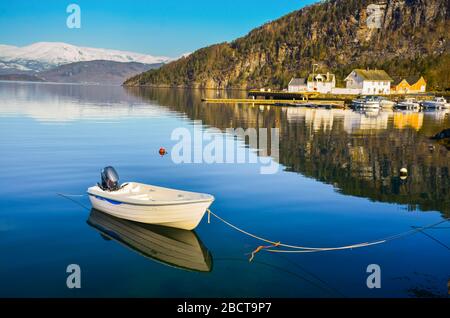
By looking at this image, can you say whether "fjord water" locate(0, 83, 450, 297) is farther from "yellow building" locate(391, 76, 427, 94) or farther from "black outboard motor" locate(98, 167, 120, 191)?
"yellow building" locate(391, 76, 427, 94)

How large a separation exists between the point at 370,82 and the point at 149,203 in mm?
163332

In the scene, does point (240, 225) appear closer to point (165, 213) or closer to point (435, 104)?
point (165, 213)

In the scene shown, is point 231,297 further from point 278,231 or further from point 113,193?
point 113,193

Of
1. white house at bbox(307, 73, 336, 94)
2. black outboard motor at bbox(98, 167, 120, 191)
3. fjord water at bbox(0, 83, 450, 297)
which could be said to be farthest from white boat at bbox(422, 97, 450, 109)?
black outboard motor at bbox(98, 167, 120, 191)

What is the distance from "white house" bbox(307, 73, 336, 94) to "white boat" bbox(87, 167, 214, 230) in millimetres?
161479

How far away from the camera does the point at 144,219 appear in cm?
2194

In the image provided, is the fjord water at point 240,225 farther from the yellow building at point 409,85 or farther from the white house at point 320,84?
the yellow building at point 409,85

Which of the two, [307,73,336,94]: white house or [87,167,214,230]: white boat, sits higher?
[307,73,336,94]: white house

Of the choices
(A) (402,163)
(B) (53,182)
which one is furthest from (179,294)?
(A) (402,163)

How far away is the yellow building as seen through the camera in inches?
6949

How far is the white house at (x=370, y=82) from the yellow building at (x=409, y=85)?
449 centimetres

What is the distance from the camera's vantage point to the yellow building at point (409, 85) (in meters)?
176

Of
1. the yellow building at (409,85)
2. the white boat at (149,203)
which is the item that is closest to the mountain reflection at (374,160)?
the white boat at (149,203)

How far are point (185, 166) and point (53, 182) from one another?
37.2 feet
